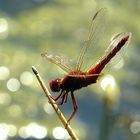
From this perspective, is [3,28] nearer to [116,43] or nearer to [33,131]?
[33,131]

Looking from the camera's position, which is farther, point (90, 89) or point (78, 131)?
point (90, 89)

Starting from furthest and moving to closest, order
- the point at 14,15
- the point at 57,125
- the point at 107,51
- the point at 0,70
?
the point at 14,15, the point at 0,70, the point at 57,125, the point at 107,51

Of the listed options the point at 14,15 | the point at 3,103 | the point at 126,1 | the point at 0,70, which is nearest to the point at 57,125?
the point at 3,103

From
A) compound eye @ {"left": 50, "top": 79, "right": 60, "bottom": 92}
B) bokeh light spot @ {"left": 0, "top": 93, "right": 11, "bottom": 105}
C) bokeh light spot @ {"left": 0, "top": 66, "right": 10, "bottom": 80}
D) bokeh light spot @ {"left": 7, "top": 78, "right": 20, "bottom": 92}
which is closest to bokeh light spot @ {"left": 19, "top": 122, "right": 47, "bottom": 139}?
bokeh light spot @ {"left": 0, "top": 93, "right": 11, "bottom": 105}

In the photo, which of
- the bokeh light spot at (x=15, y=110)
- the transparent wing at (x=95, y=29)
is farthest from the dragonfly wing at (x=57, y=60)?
the bokeh light spot at (x=15, y=110)

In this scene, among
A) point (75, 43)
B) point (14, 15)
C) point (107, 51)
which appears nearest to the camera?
point (107, 51)

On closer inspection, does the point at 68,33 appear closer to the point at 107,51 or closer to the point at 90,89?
the point at 90,89

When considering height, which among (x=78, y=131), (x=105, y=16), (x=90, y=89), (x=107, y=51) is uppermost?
(x=90, y=89)

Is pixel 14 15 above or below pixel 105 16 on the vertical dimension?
above

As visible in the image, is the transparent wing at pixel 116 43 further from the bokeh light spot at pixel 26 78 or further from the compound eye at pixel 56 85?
the bokeh light spot at pixel 26 78
